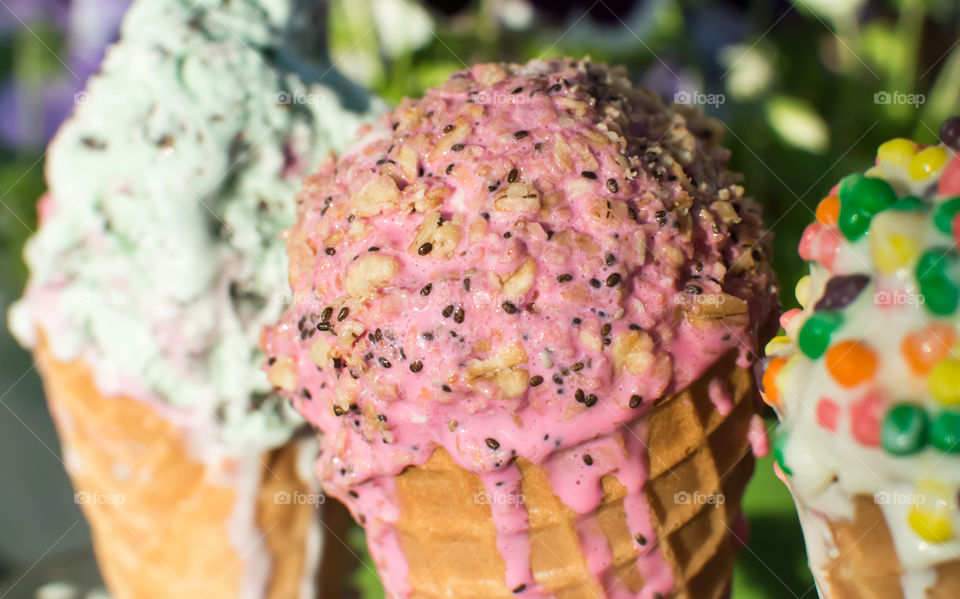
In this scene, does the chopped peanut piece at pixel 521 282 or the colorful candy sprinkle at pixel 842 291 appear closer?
the colorful candy sprinkle at pixel 842 291

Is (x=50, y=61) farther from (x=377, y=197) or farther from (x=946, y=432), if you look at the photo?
(x=946, y=432)

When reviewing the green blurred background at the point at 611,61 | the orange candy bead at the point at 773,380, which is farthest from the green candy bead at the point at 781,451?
the green blurred background at the point at 611,61

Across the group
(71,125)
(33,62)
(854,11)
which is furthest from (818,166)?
(33,62)

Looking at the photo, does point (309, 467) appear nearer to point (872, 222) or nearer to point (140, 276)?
point (140, 276)

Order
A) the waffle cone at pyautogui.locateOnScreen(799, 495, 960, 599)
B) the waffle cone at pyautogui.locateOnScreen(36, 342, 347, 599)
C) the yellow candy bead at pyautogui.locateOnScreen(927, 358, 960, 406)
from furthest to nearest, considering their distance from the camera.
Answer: the waffle cone at pyautogui.locateOnScreen(36, 342, 347, 599)
the waffle cone at pyautogui.locateOnScreen(799, 495, 960, 599)
the yellow candy bead at pyautogui.locateOnScreen(927, 358, 960, 406)

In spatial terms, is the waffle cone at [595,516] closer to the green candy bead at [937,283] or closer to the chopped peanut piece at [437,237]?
the chopped peanut piece at [437,237]

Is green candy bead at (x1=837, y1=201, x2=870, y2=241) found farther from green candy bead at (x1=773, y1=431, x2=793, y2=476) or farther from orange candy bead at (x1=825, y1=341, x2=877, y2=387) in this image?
green candy bead at (x1=773, y1=431, x2=793, y2=476)

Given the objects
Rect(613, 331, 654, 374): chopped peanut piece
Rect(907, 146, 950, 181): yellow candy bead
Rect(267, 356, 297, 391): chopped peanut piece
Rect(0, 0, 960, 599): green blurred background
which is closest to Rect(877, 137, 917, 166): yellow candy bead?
Rect(907, 146, 950, 181): yellow candy bead
